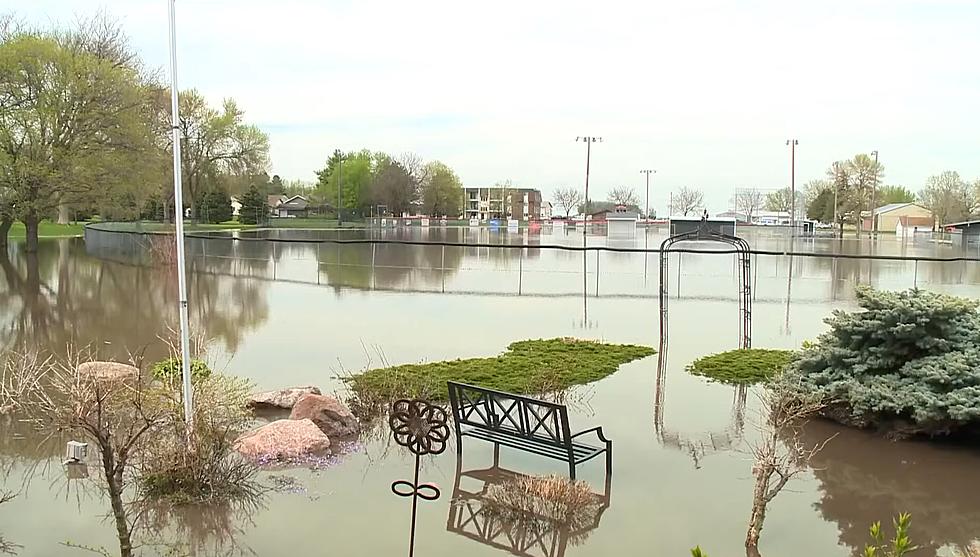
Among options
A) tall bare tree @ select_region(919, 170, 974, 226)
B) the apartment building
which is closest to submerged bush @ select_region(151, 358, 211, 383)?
tall bare tree @ select_region(919, 170, 974, 226)

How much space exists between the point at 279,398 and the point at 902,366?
6.65 metres

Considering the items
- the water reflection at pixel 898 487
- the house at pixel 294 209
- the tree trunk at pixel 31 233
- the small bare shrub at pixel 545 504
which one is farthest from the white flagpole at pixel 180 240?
the house at pixel 294 209

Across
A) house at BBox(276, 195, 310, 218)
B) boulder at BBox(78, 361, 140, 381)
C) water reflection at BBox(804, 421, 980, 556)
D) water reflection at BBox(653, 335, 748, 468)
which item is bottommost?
water reflection at BBox(804, 421, 980, 556)

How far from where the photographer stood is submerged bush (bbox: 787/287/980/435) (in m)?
7.75

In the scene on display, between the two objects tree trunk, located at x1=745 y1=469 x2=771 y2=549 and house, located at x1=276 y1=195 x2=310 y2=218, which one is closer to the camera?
tree trunk, located at x1=745 y1=469 x2=771 y2=549

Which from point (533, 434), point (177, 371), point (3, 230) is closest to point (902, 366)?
point (533, 434)

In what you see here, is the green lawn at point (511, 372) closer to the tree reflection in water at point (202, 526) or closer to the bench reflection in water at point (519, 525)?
the bench reflection in water at point (519, 525)

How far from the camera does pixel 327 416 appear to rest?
26.5 feet

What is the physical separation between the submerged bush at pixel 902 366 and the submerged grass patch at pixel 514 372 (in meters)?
2.95

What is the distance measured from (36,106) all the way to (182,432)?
28200 mm

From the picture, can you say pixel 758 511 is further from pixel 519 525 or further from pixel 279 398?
pixel 279 398

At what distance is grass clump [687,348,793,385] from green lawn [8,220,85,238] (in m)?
48.3

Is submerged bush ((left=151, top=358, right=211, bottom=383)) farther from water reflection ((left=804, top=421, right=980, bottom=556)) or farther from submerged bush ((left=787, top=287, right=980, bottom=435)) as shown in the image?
submerged bush ((left=787, top=287, right=980, bottom=435))

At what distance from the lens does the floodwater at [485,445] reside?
5.79 meters
